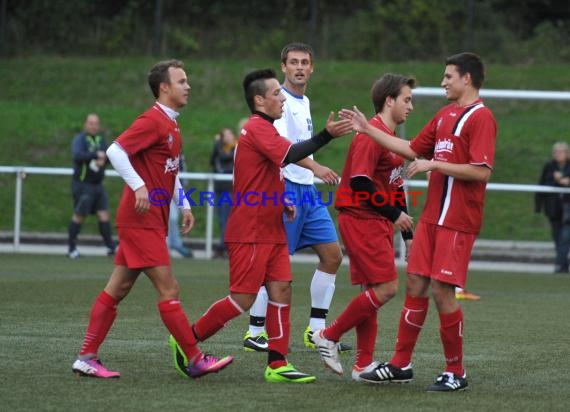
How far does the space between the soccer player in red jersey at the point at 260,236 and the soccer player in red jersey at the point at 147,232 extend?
0.30 meters

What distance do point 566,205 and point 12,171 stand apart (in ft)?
29.2

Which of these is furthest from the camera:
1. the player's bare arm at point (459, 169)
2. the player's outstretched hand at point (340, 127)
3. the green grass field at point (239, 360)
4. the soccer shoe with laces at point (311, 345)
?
the soccer shoe with laces at point (311, 345)

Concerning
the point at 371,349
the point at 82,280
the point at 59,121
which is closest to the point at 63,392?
the point at 371,349

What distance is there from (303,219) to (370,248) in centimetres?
166

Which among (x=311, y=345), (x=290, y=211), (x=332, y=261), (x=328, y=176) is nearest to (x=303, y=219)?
(x=332, y=261)

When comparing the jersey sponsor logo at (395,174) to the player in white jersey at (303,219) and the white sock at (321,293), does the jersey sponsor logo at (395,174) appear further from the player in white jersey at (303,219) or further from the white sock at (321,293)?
the white sock at (321,293)

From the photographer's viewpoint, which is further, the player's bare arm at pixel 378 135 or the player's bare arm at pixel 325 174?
the player's bare arm at pixel 325 174

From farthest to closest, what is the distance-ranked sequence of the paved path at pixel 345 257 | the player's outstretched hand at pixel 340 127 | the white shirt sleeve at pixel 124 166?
the paved path at pixel 345 257 < the white shirt sleeve at pixel 124 166 < the player's outstretched hand at pixel 340 127

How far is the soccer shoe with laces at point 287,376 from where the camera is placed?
25.2 ft

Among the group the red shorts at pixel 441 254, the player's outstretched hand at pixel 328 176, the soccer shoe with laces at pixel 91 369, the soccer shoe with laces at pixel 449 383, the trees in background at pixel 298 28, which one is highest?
the trees in background at pixel 298 28

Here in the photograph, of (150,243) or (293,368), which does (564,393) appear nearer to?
(293,368)

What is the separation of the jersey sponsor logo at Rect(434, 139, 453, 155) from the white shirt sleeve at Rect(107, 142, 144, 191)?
1.83m

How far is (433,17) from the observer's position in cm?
3212

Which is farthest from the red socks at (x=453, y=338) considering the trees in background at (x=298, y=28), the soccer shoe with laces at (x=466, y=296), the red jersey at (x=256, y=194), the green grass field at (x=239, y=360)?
the trees in background at (x=298, y=28)
